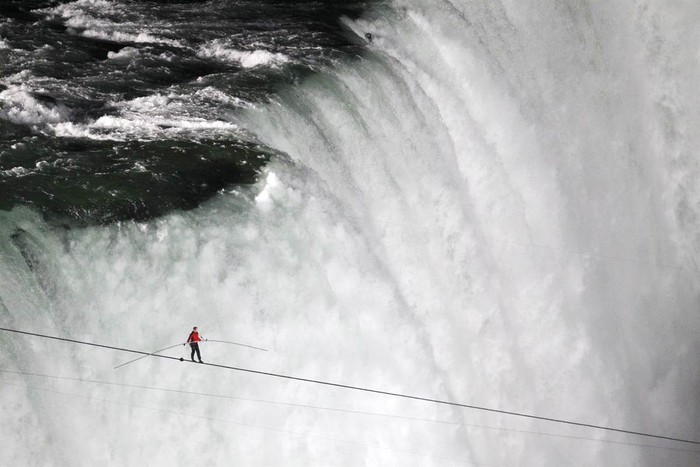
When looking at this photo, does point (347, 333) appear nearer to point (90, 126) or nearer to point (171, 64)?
point (90, 126)

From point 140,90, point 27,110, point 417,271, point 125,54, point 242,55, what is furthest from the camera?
point 125,54

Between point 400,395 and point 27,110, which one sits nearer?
point 400,395

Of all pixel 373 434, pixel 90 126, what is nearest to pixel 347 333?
pixel 373 434

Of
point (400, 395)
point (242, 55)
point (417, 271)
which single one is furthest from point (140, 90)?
point (400, 395)

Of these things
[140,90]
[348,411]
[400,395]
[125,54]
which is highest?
[125,54]

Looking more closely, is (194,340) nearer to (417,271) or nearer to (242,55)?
(417,271)

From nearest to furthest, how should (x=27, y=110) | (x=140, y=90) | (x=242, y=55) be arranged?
(x=27, y=110) < (x=140, y=90) < (x=242, y=55)

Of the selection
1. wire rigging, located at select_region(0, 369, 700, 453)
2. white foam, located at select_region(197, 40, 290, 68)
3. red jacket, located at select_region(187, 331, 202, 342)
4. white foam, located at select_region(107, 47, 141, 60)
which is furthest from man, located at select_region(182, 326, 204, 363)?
white foam, located at select_region(107, 47, 141, 60)

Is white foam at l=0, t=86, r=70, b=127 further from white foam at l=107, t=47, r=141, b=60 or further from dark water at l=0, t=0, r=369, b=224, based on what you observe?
white foam at l=107, t=47, r=141, b=60
